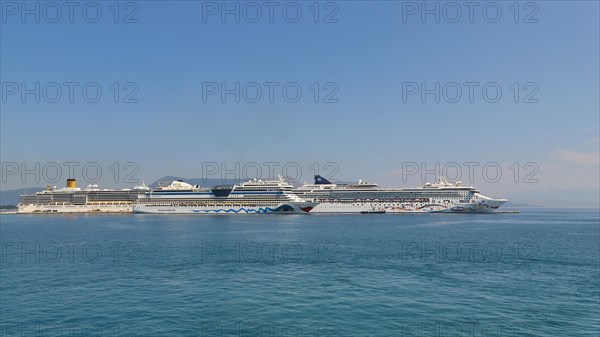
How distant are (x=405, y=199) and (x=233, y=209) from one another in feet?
205

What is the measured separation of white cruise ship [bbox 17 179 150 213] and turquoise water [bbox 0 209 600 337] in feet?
399

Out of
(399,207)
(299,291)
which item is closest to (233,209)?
(399,207)

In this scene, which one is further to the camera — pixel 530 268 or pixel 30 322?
pixel 530 268

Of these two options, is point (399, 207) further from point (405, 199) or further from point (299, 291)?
point (299, 291)

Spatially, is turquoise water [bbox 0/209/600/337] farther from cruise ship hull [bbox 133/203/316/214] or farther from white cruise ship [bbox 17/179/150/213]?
white cruise ship [bbox 17/179/150/213]

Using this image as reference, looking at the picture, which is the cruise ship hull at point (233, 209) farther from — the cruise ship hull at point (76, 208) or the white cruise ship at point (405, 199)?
the cruise ship hull at point (76, 208)

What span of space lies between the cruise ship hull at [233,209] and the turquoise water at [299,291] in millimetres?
86036

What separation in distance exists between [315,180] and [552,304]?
12559 centimetres

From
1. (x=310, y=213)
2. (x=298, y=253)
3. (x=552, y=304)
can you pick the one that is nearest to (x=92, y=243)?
(x=298, y=253)

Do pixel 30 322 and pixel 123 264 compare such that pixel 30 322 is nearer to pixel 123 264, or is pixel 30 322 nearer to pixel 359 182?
pixel 123 264

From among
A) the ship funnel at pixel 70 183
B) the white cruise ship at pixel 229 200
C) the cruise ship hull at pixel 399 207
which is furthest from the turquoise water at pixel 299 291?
the ship funnel at pixel 70 183

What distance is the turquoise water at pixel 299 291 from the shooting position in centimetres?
1961

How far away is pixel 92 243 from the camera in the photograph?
51.7 m

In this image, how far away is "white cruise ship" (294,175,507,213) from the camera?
13238cm
